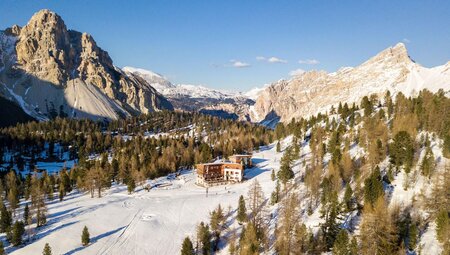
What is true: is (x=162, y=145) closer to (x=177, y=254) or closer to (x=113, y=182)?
(x=113, y=182)

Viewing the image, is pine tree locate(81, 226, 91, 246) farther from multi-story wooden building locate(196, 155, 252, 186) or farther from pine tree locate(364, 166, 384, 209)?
pine tree locate(364, 166, 384, 209)

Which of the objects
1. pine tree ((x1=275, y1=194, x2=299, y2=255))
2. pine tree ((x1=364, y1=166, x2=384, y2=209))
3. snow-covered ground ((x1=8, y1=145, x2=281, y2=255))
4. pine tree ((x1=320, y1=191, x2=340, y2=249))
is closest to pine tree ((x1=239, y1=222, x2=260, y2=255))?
pine tree ((x1=275, y1=194, x2=299, y2=255))

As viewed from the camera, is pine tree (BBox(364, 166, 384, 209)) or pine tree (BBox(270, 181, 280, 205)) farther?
pine tree (BBox(270, 181, 280, 205))

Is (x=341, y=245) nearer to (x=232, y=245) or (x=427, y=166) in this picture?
(x=232, y=245)

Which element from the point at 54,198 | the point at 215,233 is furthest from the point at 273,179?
the point at 54,198

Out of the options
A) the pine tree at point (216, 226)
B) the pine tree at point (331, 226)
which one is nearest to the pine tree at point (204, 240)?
the pine tree at point (216, 226)

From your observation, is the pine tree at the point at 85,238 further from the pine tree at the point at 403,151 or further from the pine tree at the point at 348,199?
the pine tree at the point at 403,151
